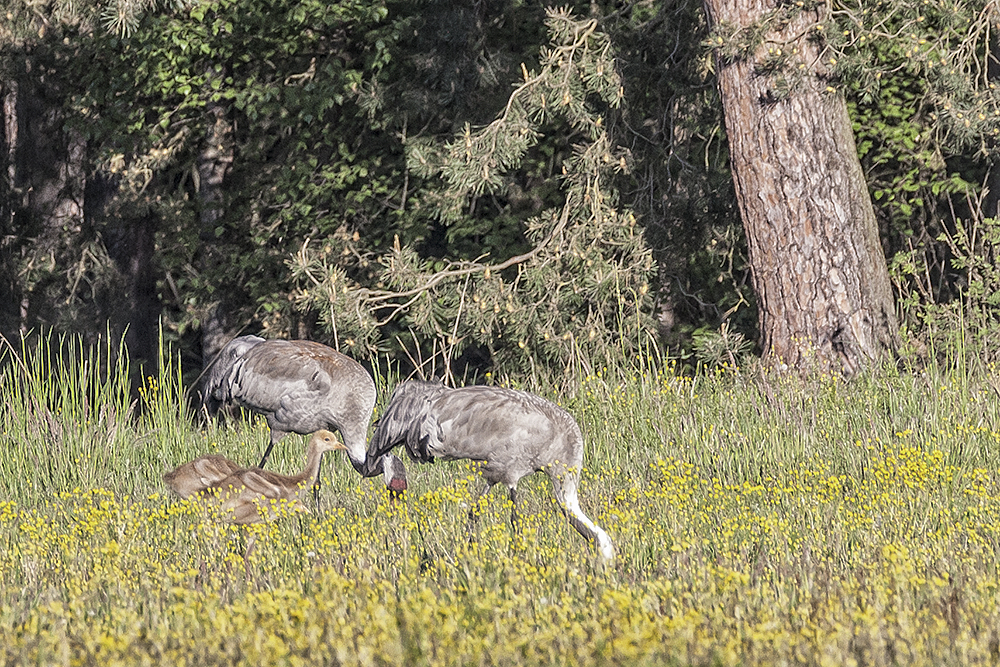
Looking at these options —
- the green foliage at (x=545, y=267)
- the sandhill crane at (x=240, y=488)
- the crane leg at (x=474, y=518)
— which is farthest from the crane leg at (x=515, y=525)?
the green foliage at (x=545, y=267)

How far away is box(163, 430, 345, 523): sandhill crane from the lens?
6.75 m

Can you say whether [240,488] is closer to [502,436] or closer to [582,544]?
[502,436]

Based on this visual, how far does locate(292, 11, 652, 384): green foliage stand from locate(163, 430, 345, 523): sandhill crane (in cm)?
396

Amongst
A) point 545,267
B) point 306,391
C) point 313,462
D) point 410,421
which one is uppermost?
point 545,267

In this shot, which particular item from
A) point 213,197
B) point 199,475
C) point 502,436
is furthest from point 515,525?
point 213,197

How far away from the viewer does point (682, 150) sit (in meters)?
12.4

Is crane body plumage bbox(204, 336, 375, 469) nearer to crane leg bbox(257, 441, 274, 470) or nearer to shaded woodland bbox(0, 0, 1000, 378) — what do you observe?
crane leg bbox(257, 441, 274, 470)

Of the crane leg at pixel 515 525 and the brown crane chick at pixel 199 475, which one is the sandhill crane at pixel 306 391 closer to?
the brown crane chick at pixel 199 475

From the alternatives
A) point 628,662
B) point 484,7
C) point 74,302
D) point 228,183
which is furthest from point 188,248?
point 628,662

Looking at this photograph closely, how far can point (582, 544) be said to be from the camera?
6438 millimetres

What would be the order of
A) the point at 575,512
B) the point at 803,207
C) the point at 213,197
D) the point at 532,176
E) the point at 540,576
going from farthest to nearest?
the point at 213,197 → the point at 532,176 → the point at 803,207 → the point at 575,512 → the point at 540,576

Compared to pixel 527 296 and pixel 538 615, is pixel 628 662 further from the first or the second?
pixel 527 296

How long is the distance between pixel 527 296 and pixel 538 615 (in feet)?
23.2

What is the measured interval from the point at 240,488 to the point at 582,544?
73.7 inches
